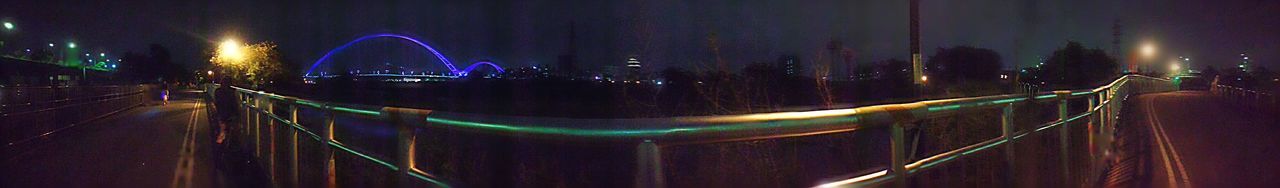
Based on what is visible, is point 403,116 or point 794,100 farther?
point 794,100

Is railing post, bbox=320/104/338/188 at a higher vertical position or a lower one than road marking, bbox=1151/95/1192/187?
higher

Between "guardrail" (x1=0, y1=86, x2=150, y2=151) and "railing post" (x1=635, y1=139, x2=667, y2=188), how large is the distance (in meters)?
10.4

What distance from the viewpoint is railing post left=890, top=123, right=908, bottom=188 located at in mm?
3080

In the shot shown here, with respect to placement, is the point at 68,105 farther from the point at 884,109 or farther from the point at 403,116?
the point at 884,109

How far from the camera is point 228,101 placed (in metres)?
10.0

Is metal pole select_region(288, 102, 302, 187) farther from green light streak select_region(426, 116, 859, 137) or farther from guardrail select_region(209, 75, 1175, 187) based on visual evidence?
green light streak select_region(426, 116, 859, 137)

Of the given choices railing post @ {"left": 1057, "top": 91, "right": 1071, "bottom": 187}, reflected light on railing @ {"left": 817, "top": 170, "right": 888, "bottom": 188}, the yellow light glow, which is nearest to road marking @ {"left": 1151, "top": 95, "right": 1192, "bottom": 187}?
railing post @ {"left": 1057, "top": 91, "right": 1071, "bottom": 187}

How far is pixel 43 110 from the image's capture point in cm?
1295

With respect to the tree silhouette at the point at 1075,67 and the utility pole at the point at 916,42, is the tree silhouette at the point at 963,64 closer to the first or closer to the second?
the tree silhouette at the point at 1075,67

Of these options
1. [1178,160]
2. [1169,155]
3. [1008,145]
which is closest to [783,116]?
[1008,145]

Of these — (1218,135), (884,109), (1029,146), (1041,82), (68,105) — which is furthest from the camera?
(1041,82)

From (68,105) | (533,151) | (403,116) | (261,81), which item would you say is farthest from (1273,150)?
(261,81)

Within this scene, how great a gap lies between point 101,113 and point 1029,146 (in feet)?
63.6

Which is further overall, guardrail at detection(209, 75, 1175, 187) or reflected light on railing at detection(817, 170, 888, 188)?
reflected light on railing at detection(817, 170, 888, 188)
